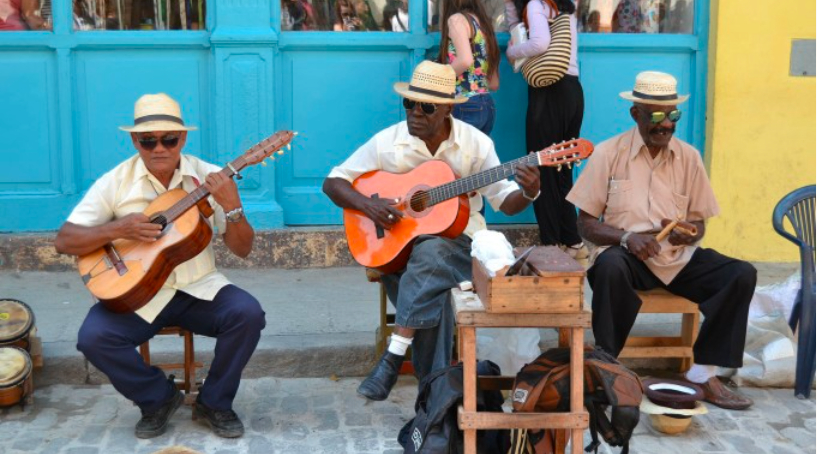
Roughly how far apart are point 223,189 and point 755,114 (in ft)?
12.3

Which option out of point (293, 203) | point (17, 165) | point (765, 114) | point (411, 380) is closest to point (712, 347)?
point (411, 380)

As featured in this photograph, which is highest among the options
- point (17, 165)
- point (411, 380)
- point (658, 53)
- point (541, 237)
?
point (658, 53)

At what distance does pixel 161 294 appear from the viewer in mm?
4492

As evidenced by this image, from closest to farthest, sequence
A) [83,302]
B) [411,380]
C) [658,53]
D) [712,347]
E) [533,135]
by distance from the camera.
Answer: [712,347]
[411,380]
[83,302]
[533,135]
[658,53]

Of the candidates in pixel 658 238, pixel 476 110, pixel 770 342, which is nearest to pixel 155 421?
pixel 658 238

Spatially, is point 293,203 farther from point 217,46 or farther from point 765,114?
point 765,114

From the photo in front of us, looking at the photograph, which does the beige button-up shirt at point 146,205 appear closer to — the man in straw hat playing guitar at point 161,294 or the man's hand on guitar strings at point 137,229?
the man in straw hat playing guitar at point 161,294

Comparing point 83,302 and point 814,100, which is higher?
point 814,100

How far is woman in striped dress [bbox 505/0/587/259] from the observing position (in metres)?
6.15

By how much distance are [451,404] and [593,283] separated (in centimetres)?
120

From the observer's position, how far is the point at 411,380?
5.20 m

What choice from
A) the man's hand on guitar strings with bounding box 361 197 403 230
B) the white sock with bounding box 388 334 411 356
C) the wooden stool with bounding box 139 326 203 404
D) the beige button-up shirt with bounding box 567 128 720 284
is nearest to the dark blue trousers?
the wooden stool with bounding box 139 326 203 404

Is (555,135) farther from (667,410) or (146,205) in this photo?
(146,205)

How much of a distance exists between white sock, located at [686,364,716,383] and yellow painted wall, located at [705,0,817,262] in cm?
205
